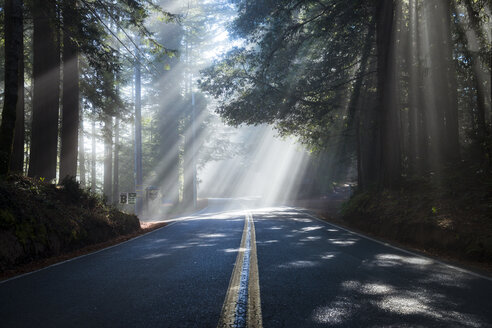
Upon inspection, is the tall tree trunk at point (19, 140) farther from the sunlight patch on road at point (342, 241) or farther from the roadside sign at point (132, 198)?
the roadside sign at point (132, 198)

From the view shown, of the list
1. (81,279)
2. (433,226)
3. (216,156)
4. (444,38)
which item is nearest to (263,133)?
(216,156)

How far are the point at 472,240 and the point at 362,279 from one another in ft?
12.4

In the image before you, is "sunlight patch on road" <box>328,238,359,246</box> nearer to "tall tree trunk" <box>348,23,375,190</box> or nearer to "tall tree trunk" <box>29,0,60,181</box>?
"tall tree trunk" <box>348,23,375,190</box>

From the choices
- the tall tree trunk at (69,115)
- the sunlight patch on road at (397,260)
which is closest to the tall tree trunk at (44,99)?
the tall tree trunk at (69,115)

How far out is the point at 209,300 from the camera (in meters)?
3.69

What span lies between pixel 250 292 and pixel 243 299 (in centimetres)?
28

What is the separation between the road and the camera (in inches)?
124

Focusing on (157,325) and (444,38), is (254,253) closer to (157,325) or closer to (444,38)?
(157,325)

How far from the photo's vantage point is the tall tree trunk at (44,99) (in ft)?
37.3

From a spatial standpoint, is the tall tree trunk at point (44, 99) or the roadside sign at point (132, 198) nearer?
the tall tree trunk at point (44, 99)

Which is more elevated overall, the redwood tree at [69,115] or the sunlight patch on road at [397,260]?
the redwood tree at [69,115]

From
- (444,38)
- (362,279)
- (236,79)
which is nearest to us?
(362,279)

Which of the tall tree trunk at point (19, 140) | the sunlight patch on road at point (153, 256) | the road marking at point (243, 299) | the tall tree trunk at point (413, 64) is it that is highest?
the tall tree trunk at point (413, 64)

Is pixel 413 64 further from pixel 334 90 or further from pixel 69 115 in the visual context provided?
pixel 69 115
